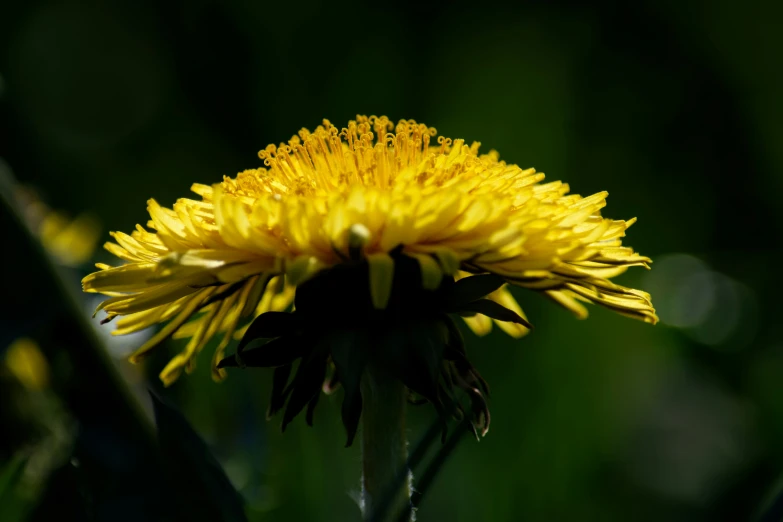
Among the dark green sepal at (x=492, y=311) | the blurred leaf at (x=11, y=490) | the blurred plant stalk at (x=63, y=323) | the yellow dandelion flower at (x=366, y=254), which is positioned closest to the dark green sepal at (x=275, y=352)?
the yellow dandelion flower at (x=366, y=254)

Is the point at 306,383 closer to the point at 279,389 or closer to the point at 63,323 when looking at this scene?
the point at 279,389

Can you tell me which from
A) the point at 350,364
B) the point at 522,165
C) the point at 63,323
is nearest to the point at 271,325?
the point at 350,364

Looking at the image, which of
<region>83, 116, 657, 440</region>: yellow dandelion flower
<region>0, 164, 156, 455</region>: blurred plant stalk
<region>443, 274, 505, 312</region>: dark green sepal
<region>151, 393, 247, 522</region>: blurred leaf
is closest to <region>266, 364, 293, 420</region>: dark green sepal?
<region>83, 116, 657, 440</region>: yellow dandelion flower

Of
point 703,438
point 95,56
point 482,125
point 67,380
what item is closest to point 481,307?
point 67,380

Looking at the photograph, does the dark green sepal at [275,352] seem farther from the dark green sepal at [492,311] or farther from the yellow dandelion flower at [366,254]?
the dark green sepal at [492,311]

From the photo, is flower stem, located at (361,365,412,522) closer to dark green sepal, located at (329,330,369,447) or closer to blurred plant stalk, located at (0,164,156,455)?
dark green sepal, located at (329,330,369,447)

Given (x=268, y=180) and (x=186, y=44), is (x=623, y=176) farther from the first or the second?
(x=186, y=44)
